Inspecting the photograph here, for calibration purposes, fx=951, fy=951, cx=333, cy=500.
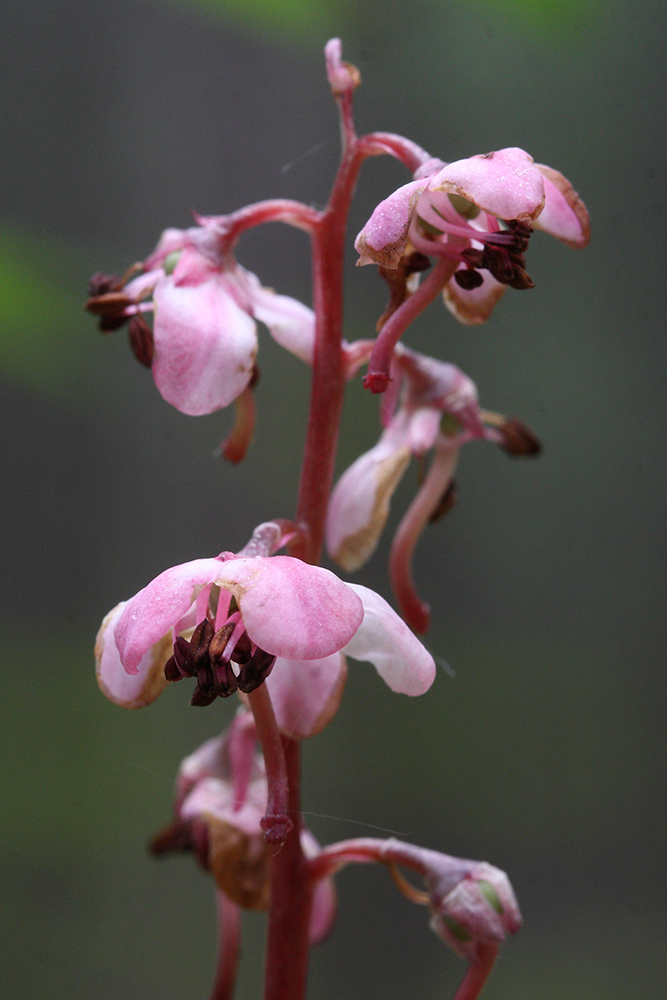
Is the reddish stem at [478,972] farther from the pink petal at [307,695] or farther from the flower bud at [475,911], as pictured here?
the pink petal at [307,695]

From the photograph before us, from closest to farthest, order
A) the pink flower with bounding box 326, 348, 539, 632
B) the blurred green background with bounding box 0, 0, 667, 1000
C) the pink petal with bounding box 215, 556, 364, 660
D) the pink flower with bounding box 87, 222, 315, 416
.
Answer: the pink petal with bounding box 215, 556, 364, 660 < the pink flower with bounding box 87, 222, 315, 416 < the pink flower with bounding box 326, 348, 539, 632 < the blurred green background with bounding box 0, 0, 667, 1000

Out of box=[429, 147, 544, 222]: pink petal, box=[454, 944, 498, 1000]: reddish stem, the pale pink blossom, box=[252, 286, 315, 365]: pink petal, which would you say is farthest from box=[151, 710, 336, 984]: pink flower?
box=[429, 147, 544, 222]: pink petal

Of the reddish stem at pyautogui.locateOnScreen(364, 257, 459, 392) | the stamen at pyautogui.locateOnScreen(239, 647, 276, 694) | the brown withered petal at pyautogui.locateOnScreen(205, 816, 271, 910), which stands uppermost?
the reddish stem at pyautogui.locateOnScreen(364, 257, 459, 392)

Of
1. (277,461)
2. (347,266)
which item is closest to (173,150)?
(347,266)

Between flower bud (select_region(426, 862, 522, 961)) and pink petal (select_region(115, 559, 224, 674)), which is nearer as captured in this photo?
pink petal (select_region(115, 559, 224, 674))

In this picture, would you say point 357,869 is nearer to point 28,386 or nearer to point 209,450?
point 209,450

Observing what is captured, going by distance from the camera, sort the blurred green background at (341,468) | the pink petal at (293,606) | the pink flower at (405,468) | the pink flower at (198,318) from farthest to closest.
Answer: the blurred green background at (341,468) → the pink flower at (405,468) → the pink flower at (198,318) → the pink petal at (293,606)

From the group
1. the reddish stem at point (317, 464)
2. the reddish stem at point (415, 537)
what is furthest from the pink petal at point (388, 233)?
the reddish stem at point (415, 537)

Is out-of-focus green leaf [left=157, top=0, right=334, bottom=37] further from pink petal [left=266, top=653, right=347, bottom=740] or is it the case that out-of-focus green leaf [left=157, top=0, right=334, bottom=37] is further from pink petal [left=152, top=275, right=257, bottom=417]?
pink petal [left=266, top=653, right=347, bottom=740]
